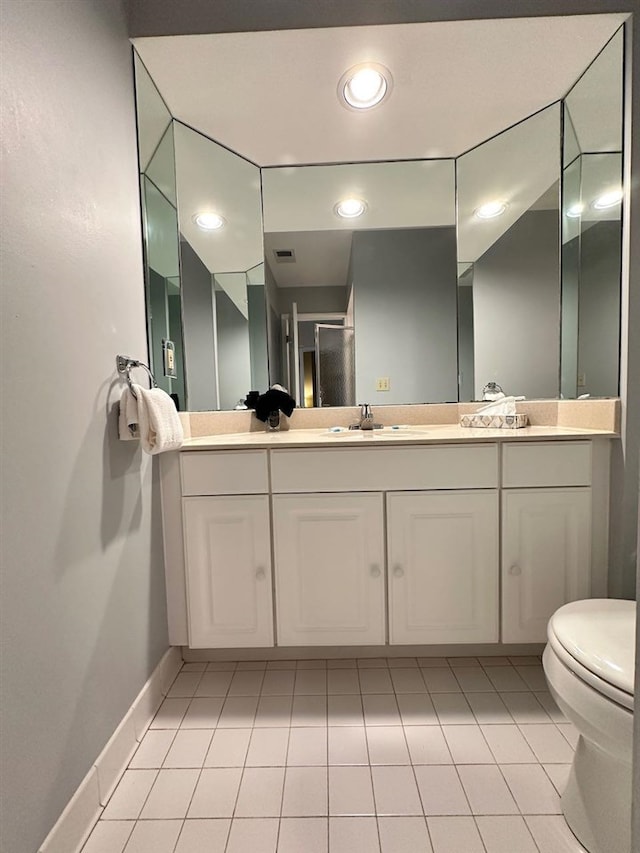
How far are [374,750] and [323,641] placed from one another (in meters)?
0.36

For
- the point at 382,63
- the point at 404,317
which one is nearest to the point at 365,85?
the point at 382,63

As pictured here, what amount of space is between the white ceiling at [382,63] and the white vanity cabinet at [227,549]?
1321mm

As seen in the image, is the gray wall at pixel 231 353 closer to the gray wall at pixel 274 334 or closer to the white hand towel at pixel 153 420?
the gray wall at pixel 274 334

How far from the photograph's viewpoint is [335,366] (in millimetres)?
1966

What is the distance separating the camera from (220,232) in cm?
190

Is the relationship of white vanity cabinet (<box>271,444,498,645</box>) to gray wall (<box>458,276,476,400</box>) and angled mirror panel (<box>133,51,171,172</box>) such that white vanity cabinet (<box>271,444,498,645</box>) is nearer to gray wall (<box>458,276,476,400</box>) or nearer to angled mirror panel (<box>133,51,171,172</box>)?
gray wall (<box>458,276,476,400</box>)

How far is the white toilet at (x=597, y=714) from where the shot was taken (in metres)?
0.81

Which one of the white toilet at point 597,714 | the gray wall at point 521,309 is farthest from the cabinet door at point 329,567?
the gray wall at point 521,309

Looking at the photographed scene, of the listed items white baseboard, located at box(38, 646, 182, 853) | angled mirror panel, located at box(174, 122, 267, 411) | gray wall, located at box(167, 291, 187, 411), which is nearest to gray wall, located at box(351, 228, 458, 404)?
angled mirror panel, located at box(174, 122, 267, 411)

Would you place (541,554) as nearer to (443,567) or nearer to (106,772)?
(443,567)

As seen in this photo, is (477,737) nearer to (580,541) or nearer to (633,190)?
(580,541)

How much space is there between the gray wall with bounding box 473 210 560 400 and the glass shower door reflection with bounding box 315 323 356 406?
0.59m

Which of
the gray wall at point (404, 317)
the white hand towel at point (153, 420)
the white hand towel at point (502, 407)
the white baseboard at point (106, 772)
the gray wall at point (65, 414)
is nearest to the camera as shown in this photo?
the gray wall at point (65, 414)

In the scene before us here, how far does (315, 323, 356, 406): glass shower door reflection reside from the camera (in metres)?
1.96
